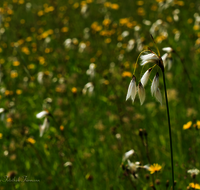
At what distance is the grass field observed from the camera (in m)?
2.34

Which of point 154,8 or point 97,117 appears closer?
point 97,117

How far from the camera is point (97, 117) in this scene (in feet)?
11.6

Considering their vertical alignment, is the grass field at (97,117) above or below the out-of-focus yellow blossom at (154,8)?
below

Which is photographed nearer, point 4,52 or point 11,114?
point 11,114

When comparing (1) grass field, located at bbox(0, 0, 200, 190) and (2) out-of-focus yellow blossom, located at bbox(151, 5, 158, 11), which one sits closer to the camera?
(1) grass field, located at bbox(0, 0, 200, 190)

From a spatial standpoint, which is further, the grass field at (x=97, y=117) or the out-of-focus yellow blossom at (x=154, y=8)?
the out-of-focus yellow blossom at (x=154, y=8)

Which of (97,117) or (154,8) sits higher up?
(154,8)

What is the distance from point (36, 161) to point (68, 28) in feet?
14.1

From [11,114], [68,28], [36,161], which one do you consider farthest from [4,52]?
[36,161]

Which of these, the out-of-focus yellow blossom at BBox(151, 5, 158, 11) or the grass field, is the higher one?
the out-of-focus yellow blossom at BBox(151, 5, 158, 11)

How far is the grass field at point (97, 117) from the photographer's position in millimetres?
2336

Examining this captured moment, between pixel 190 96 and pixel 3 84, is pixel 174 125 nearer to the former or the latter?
pixel 190 96

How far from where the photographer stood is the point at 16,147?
303 centimetres

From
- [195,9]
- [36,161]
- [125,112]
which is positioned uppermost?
[195,9]
